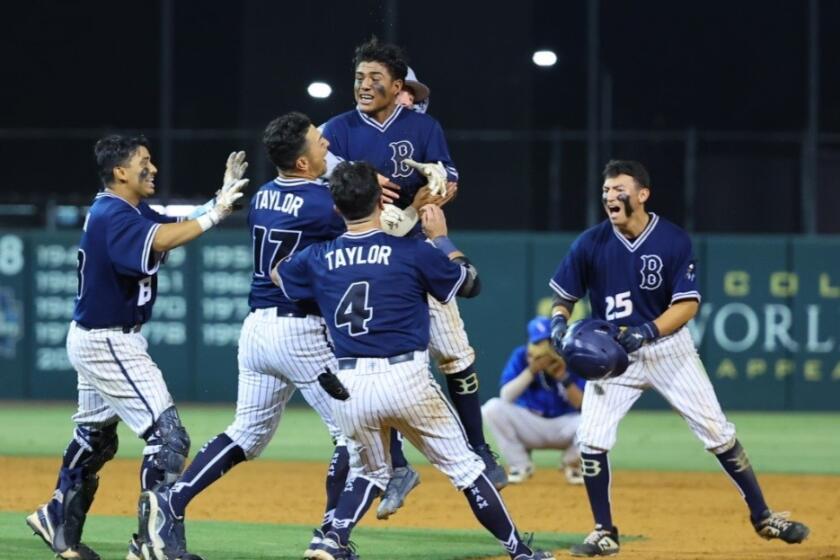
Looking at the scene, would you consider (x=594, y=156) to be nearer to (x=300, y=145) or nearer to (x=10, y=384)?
(x=10, y=384)

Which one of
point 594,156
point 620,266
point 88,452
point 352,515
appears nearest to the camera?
point 352,515

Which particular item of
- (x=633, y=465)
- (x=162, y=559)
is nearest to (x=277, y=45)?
(x=633, y=465)

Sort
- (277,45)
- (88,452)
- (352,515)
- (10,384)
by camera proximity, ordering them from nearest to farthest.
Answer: (352,515)
(88,452)
(10,384)
(277,45)

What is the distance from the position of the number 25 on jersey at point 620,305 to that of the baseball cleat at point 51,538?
3189 millimetres

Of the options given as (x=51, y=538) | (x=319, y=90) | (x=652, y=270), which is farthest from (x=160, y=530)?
(x=319, y=90)

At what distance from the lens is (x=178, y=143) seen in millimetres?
21578

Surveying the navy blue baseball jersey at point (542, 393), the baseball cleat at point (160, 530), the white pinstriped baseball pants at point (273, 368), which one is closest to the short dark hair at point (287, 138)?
the white pinstriped baseball pants at point (273, 368)

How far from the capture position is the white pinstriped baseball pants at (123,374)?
766cm

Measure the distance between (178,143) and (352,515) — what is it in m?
14.9

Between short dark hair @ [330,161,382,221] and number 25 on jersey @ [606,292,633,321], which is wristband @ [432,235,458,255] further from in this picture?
number 25 on jersey @ [606,292,633,321]

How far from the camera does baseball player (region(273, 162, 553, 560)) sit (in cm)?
696

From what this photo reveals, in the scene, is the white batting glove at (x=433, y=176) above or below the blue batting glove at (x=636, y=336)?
above

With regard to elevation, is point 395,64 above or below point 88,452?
above

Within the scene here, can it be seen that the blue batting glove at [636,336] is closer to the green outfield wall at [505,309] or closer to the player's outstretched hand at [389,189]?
the player's outstretched hand at [389,189]
